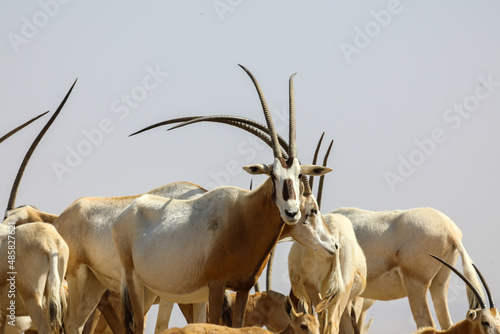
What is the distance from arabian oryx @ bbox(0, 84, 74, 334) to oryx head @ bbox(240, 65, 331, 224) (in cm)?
279

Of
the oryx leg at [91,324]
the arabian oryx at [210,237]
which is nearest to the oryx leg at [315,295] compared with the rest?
the arabian oryx at [210,237]

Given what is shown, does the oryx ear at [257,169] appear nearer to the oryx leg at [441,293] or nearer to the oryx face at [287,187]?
the oryx face at [287,187]

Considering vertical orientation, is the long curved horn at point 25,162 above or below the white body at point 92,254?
above

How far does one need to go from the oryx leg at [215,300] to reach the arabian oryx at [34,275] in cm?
187

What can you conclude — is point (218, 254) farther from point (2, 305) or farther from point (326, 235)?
point (2, 305)

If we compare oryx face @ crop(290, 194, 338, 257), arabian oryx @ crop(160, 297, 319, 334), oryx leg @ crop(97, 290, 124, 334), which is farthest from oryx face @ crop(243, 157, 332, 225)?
oryx leg @ crop(97, 290, 124, 334)

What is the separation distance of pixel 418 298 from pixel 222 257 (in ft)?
14.8

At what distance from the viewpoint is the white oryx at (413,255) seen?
14523mm

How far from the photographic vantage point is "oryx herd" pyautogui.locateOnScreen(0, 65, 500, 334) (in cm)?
1109

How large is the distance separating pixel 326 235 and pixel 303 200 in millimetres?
534

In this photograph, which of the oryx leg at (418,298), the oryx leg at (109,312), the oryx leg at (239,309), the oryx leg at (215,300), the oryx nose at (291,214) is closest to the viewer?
the oryx nose at (291,214)

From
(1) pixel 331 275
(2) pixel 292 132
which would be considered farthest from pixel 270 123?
(1) pixel 331 275

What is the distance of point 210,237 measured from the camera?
1134 centimetres

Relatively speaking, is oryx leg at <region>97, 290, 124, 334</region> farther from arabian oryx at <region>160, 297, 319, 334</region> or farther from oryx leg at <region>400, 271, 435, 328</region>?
arabian oryx at <region>160, 297, 319, 334</region>
